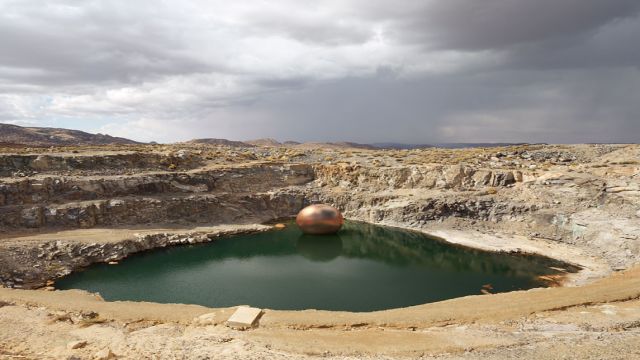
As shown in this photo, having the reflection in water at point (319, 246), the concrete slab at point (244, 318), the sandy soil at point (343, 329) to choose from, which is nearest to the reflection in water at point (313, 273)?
A: the reflection in water at point (319, 246)

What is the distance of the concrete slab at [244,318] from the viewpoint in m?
18.7

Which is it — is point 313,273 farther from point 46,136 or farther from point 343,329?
point 46,136

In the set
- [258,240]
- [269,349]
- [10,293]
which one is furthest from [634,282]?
[10,293]

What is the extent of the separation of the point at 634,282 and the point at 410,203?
74.8 ft

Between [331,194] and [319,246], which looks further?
[331,194]

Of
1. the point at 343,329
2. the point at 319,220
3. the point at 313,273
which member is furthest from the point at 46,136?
the point at 343,329

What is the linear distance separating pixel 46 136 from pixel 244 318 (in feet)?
430

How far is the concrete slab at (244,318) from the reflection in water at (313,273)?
385cm

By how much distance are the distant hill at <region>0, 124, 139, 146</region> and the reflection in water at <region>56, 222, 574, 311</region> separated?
9042cm

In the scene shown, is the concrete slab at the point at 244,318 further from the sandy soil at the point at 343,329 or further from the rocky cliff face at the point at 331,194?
the rocky cliff face at the point at 331,194

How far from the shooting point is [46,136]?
404 ft

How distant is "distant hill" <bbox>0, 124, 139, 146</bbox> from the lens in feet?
369

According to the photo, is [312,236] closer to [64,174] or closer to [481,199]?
[481,199]

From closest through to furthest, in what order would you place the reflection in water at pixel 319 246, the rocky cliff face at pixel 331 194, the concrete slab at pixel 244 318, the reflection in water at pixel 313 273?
the concrete slab at pixel 244 318
the reflection in water at pixel 313 273
the rocky cliff face at pixel 331 194
the reflection in water at pixel 319 246
